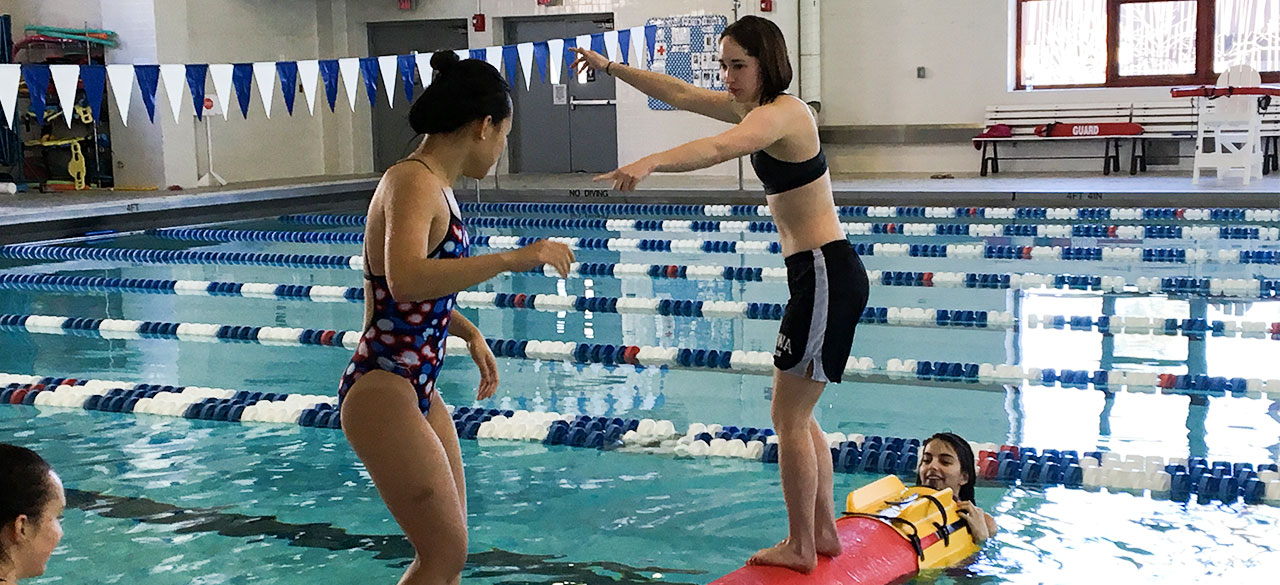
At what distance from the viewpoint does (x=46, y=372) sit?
6.94m

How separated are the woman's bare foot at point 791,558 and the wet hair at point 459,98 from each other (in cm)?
131

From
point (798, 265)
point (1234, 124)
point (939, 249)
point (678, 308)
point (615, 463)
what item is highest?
point (1234, 124)

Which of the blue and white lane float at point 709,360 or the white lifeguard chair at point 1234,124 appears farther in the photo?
the white lifeguard chair at point 1234,124

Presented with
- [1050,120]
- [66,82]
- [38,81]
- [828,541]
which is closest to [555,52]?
[66,82]

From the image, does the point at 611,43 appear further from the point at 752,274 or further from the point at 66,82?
the point at 66,82

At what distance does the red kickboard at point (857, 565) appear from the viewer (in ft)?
11.0

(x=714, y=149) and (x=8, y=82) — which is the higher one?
(x=8, y=82)

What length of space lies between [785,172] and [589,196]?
12281mm

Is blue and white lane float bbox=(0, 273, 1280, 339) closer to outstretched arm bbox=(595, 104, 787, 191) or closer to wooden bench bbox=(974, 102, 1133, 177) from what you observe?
outstretched arm bbox=(595, 104, 787, 191)

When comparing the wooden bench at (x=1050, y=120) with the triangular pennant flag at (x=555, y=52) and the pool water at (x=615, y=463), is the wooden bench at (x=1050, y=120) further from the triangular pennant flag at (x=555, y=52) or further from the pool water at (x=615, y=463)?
the pool water at (x=615, y=463)

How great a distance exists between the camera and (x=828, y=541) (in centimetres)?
353

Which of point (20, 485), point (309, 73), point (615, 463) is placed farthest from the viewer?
point (309, 73)

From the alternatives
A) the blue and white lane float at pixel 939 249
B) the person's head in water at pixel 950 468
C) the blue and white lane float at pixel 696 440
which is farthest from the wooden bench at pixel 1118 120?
the person's head in water at pixel 950 468

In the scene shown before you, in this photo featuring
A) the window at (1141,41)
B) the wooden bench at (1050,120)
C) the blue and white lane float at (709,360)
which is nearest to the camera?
the blue and white lane float at (709,360)
